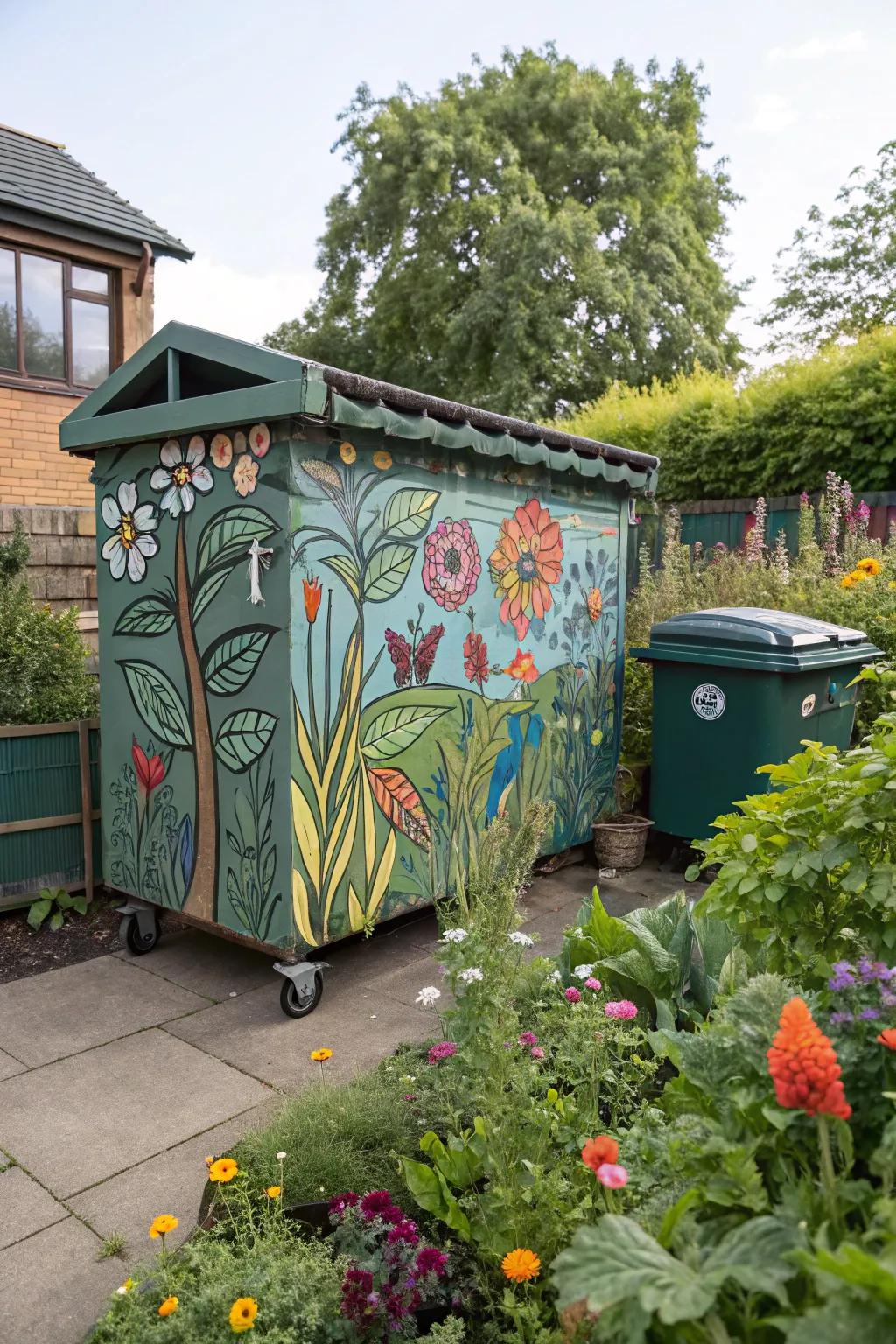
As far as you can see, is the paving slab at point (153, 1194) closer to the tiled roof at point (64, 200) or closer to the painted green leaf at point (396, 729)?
the painted green leaf at point (396, 729)

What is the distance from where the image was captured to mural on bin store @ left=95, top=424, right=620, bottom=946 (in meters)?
3.64

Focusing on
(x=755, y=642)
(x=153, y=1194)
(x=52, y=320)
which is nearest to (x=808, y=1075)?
(x=153, y=1194)

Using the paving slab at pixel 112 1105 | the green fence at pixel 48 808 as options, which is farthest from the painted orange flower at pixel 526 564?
the paving slab at pixel 112 1105

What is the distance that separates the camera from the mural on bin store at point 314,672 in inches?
143

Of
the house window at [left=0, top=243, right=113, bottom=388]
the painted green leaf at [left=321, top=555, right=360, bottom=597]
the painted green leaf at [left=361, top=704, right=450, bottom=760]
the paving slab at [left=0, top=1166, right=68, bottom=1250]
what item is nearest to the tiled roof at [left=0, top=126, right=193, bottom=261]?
the house window at [left=0, top=243, right=113, bottom=388]

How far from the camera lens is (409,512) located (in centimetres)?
406

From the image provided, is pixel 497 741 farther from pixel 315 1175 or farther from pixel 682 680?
pixel 315 1175

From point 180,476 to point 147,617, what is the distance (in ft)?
2.13

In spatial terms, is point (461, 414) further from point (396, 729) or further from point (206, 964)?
point (206, 964)

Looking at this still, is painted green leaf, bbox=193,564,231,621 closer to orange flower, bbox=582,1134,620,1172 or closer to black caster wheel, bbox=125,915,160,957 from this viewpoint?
black caster wheel, bbox=125,915,160,957

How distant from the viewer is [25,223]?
33.6 feet

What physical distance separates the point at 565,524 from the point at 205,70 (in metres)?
5.45

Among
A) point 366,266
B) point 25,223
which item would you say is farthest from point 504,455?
point 366,266

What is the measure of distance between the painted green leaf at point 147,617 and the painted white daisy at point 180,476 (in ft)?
1.30
